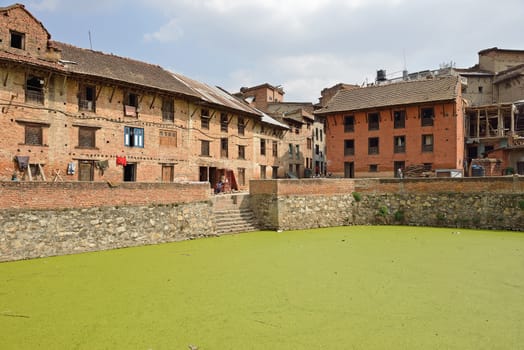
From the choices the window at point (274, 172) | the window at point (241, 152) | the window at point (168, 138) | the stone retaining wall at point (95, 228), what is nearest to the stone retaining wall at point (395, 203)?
the stone retaining wall at point (95, 228)

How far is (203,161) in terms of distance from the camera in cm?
2481

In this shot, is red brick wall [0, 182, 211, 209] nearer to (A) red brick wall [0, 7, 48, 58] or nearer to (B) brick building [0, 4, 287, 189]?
(B) brick building [0, 4, 287, 189]

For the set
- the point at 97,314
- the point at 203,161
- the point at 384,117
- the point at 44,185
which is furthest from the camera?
the point at 384,117

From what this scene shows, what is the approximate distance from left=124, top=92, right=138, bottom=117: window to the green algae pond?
34.6 ft

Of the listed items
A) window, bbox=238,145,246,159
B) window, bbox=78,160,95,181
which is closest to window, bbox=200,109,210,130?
window, bbox=238,145,246,159

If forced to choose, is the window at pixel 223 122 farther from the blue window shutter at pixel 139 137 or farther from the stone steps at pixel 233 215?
the stone steps at pixel 233 215

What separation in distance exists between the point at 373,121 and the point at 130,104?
1758cm

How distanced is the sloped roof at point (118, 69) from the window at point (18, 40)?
1.75 m

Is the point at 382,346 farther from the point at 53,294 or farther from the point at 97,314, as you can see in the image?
the point at 53,294

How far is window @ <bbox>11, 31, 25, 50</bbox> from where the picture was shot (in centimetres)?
1727

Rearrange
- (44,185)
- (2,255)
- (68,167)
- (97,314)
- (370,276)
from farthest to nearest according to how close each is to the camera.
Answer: (68,167), (44,185), (2,255), (370,276), (97,314)

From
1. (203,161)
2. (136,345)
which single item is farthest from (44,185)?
(203,161)

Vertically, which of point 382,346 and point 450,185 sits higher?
point 450,185

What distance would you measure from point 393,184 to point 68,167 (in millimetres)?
17300
